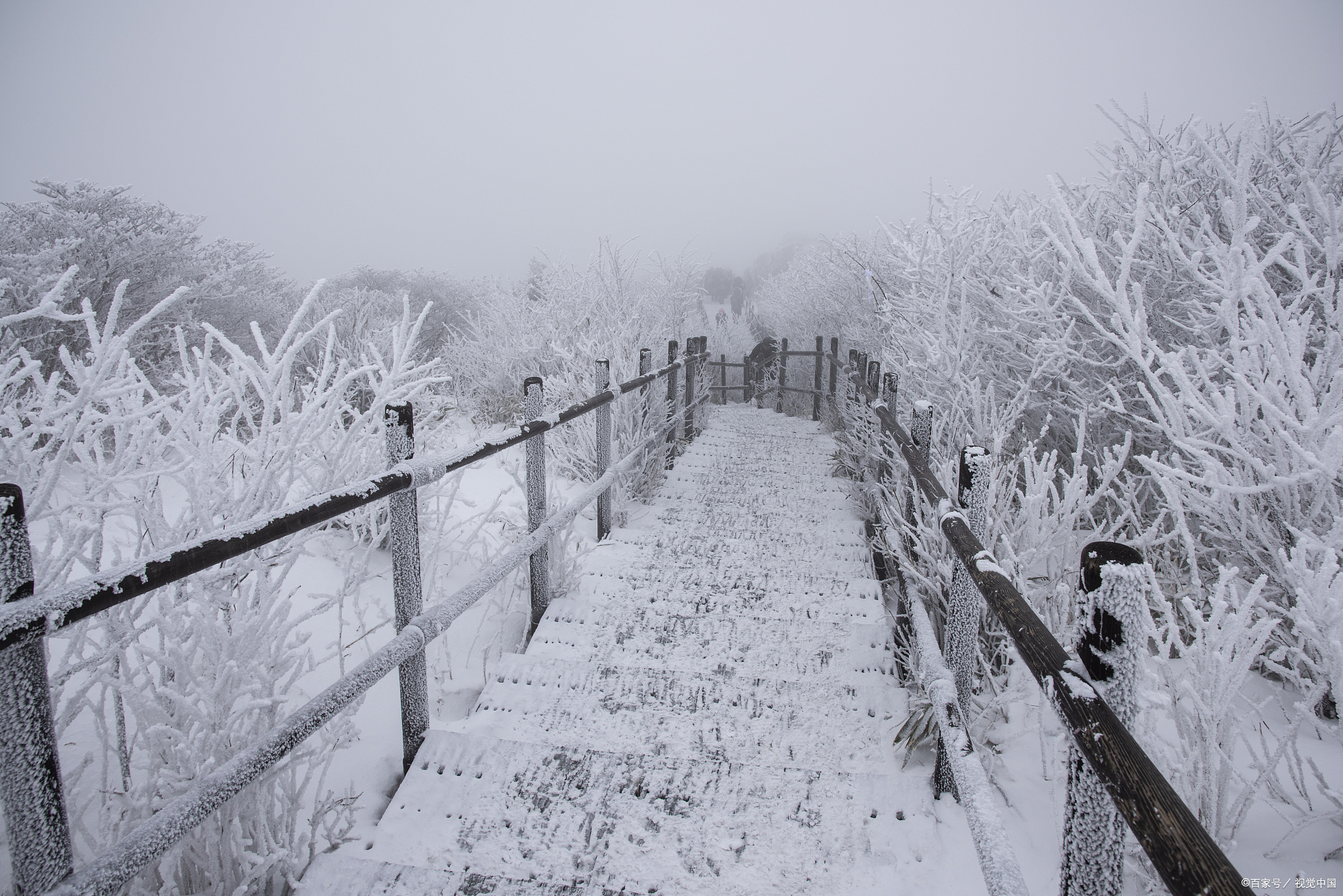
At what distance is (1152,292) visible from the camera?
3633 millimetres

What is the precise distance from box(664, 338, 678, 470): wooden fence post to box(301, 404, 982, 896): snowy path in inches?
111

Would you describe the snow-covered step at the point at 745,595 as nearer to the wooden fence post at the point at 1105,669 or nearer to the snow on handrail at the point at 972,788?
the snow on handrail at the point at 972,788

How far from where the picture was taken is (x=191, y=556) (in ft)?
3.55

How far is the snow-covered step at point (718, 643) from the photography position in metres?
2.67

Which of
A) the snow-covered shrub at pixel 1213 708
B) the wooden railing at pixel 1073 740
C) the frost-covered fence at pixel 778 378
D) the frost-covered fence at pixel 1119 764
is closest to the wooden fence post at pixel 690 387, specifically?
the frost-covered fence at pixel 778 378

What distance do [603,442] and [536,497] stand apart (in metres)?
1.03

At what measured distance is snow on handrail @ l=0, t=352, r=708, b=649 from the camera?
2.84ft

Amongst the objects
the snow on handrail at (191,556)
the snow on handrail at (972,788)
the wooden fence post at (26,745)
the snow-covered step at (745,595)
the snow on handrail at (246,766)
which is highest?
the snow on handrail at (191,556)

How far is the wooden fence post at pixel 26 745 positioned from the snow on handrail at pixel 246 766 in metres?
0.05

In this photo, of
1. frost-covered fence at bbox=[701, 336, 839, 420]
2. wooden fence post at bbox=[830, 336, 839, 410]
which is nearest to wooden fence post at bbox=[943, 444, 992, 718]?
frost-covered fence at bbox=[701, 336, 839, 420]

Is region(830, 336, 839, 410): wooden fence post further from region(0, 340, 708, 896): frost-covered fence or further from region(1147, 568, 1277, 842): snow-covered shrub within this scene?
region(0, 340, 708, 896): frost-covered fence

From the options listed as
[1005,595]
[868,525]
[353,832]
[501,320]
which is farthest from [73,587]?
[501,320]

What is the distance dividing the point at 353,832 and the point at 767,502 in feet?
12.2

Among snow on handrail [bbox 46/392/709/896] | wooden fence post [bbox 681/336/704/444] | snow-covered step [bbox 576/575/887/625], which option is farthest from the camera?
wooden fence post [bbox 681/336/704/444]
